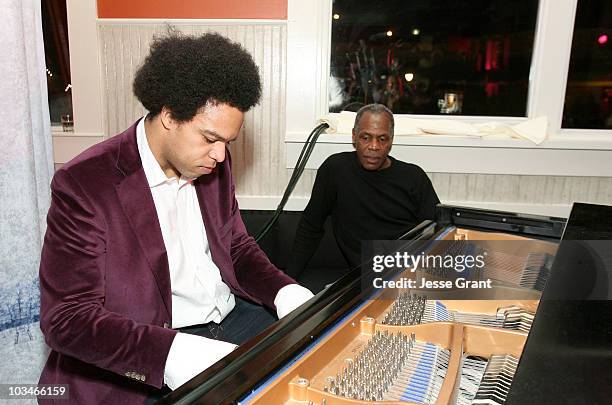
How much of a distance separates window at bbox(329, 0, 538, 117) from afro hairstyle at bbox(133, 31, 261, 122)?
194 cm

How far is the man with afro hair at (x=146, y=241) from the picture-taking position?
1177mm

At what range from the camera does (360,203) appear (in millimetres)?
2826

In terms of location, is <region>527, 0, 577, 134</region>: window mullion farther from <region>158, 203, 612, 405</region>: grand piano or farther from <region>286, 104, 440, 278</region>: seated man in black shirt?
<region>158, 203, 612, 405</region>: grand piano

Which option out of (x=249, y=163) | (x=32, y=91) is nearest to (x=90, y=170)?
(x=32, y=91)

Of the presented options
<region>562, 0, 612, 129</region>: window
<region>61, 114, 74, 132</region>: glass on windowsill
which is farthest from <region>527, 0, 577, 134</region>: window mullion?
<region>61, 114, 74, 132</region>: glass on windowsill

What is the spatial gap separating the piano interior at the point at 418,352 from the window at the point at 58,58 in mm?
2604

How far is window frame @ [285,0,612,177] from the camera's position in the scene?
3.00 metres

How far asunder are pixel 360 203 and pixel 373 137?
0.38 m

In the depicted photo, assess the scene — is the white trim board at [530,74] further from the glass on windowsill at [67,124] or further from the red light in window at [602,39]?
the glass on windowsill at [67,124]

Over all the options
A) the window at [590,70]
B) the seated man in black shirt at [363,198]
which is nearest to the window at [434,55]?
the window at [590,70]

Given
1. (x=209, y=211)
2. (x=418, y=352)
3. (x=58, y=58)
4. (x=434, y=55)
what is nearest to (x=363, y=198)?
(x=434, y=55)

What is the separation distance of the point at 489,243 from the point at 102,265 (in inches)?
54.1

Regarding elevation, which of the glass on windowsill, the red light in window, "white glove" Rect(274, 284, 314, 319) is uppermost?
the red light in window

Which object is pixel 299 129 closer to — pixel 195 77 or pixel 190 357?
pixel 195 77
